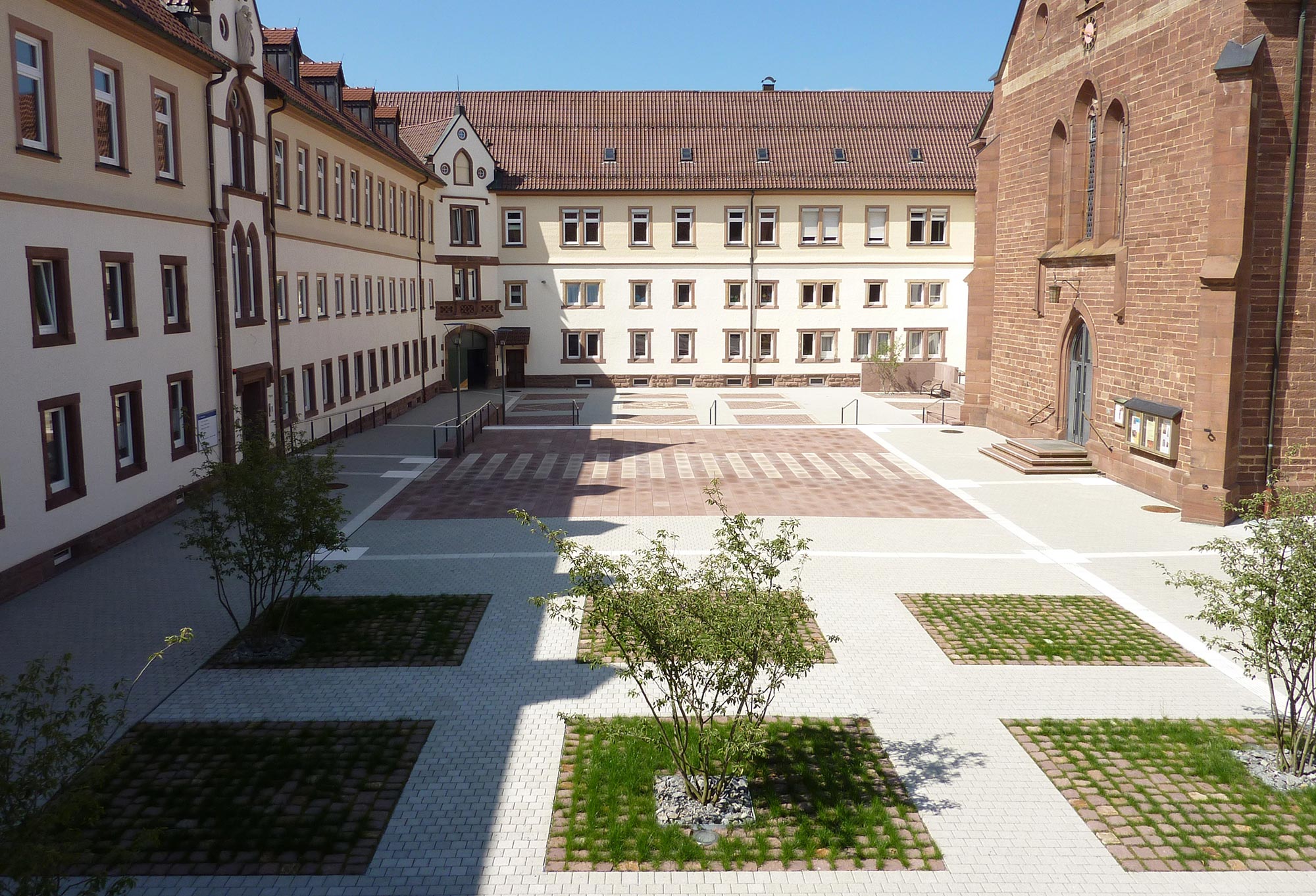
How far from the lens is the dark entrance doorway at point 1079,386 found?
27.6m

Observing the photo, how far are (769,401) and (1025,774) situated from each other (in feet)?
114

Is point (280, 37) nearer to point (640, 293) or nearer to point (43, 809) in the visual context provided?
point (640, 293)

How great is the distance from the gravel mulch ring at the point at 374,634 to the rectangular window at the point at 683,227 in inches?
1452

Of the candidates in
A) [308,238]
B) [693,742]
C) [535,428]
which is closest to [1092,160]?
[535,428]

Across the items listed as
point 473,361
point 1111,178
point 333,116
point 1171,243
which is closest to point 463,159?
point 473,361

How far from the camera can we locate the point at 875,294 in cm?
5119

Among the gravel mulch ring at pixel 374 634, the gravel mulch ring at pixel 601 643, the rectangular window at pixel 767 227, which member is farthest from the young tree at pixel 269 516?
the rectangular window at pixel 767 227

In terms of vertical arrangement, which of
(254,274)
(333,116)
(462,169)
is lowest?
(254,274)

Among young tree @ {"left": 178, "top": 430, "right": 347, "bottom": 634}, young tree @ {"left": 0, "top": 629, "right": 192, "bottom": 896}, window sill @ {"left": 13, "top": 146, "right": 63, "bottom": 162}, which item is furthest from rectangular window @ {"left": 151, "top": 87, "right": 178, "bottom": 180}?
young tree @ {"left": 0, "top": 629, "right": 192, "bottom": 896}

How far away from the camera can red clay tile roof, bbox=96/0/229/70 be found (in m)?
18.5

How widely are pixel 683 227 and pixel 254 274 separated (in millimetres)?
27996

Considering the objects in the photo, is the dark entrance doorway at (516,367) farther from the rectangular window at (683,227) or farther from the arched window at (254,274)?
the arched window at (254,274)

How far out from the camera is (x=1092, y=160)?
→ 27.9m

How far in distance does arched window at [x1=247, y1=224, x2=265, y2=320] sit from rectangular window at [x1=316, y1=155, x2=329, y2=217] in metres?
5.73
